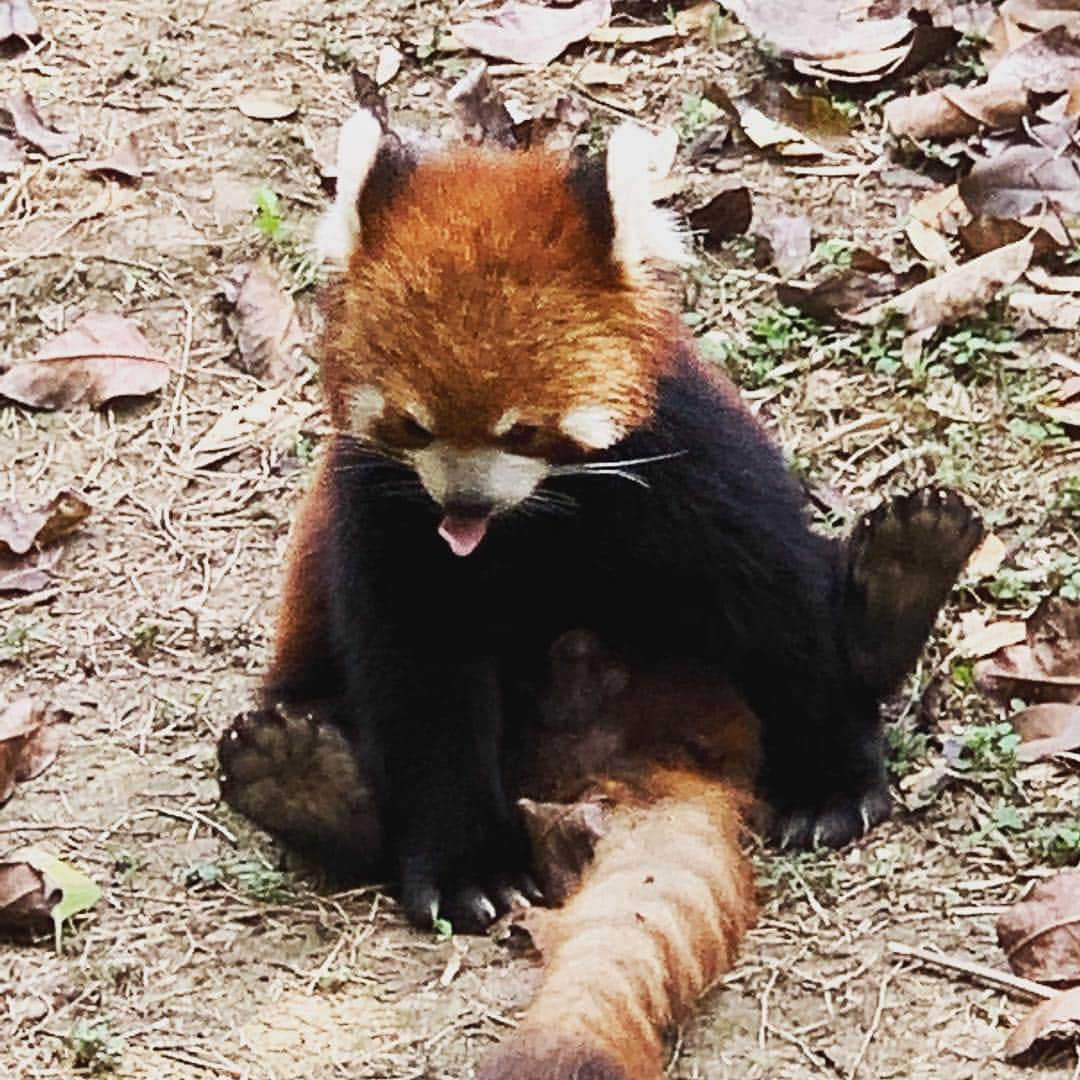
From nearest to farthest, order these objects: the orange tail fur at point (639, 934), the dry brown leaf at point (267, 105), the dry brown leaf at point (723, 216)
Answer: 1. the orange tail fur at point (639, 934)
2. the dry brown leaf at point (723, 216)
3. the dry brown leaf at point (267, 105)

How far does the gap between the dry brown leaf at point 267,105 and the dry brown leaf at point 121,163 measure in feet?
1.03

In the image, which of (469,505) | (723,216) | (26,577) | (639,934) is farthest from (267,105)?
(639,934)

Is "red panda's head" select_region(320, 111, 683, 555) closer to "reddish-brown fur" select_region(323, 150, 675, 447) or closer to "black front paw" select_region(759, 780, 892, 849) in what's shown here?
"reddish-brown fur" select_region(323, 150, 675, 447)

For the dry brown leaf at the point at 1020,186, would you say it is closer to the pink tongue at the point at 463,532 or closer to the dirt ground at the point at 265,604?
the dirt ground at the point at 265,604

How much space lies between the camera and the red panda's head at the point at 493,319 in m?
3.25

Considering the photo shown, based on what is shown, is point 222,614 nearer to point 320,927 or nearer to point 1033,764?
point 320,927

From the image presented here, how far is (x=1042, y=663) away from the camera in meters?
3.93

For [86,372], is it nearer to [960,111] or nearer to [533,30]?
[533,30]

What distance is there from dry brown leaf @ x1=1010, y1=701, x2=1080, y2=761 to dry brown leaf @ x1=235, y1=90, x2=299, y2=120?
9.21 ft

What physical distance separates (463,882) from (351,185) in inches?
44.4

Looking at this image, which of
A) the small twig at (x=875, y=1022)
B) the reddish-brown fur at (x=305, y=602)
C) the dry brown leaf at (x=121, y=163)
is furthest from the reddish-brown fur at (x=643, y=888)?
the dry brown leaf at (x=121, y=163)

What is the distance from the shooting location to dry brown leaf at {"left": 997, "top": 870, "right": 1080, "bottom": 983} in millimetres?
3230

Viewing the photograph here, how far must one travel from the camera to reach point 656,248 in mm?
3373

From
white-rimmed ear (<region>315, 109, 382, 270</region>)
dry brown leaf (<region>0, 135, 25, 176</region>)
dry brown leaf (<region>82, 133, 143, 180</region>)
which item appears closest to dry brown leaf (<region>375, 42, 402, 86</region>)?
dry brown leaf (<region>82, 133, 143, 180</region>)
